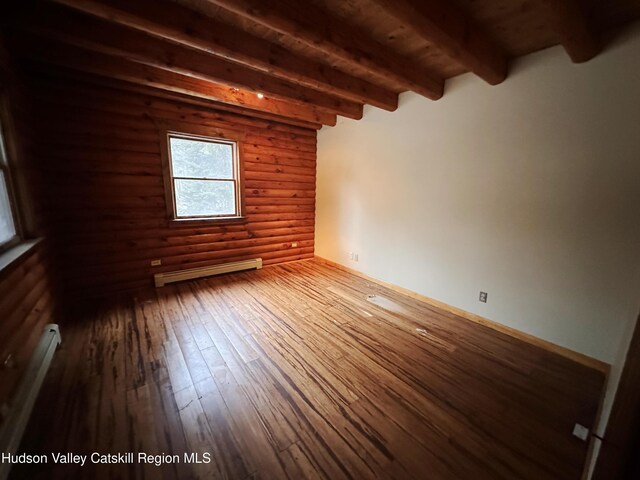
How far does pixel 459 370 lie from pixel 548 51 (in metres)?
2.69

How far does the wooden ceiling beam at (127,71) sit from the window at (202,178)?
78 centimetres

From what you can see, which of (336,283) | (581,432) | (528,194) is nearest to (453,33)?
(528,194)

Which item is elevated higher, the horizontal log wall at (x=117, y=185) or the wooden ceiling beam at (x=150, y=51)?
the wooden ceiling beam at (x=150, y=51)

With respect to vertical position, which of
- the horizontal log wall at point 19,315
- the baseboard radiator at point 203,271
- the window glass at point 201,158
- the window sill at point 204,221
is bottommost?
the baseboard radiator at point 203,271

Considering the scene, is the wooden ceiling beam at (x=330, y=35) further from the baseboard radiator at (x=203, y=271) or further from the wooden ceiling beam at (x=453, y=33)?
the baseboard radiator at (x=203, y=271)

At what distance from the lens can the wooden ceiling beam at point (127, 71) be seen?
6.82ft

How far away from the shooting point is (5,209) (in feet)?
6.23

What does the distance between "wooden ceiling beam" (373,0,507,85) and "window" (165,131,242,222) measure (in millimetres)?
2876

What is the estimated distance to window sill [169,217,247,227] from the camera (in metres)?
3.46

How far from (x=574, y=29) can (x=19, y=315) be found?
397cm

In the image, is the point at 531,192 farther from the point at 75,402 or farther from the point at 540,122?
the point at 75,402

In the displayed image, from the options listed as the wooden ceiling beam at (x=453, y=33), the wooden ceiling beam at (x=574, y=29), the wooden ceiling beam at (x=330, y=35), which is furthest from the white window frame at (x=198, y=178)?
the wooden ceiling beam at (x=574, y=29)

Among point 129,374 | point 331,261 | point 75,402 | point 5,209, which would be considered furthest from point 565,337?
point 5,209

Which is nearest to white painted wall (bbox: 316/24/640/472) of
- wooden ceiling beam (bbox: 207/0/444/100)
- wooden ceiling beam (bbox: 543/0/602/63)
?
wooden ceiling beam (bbox: 543/0/602/63)
